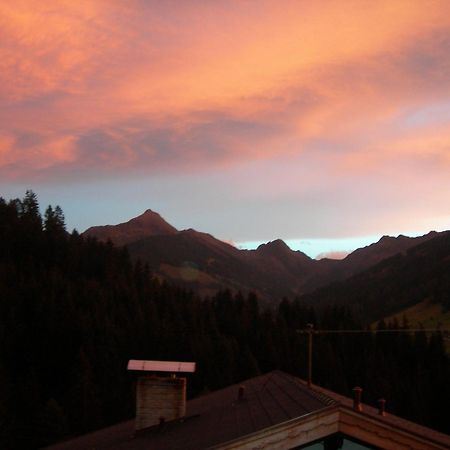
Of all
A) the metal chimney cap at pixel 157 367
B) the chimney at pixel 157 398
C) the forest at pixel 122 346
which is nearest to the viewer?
the chimney at pixel 157 398

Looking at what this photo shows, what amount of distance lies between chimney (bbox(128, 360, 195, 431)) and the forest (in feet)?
111

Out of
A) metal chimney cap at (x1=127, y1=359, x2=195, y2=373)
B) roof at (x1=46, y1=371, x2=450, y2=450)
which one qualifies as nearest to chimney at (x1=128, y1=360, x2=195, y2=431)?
metal chimney cap at (x1=127, y1=359, x2=195, y2=373)

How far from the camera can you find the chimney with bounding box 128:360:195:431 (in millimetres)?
16562

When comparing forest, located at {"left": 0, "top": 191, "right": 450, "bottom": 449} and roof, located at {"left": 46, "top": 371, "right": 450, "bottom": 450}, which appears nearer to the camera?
roof, located at {"left": 46, "top": 371, "right": 450, "bottom": 450}

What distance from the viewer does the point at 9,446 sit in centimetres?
4856

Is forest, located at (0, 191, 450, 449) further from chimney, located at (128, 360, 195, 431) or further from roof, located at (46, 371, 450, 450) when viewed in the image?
roof, located at (46, 371, 450, 450)

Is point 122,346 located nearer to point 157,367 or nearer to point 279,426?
point 157,367

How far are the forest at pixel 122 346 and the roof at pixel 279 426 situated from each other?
35.6 metres

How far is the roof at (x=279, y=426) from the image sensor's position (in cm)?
1112

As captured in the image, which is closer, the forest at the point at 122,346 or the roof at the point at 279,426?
the roof at the point at 279,426

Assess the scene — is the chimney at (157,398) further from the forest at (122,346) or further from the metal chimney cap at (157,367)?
the forest at (122,346)

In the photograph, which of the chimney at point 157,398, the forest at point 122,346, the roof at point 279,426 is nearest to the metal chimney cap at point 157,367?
the chimney at point 157,398

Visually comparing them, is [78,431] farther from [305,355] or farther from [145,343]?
[305,355]

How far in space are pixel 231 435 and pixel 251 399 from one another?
155 inches
